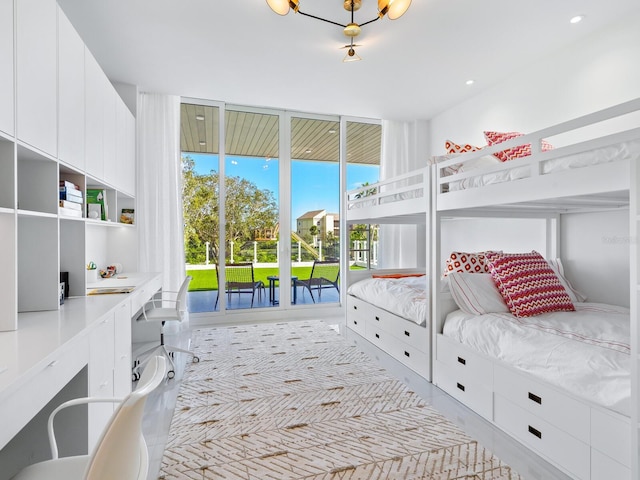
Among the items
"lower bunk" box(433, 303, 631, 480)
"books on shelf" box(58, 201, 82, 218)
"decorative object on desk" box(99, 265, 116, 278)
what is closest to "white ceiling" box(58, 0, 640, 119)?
"books on shelf" box(58, 201, 82, 218)

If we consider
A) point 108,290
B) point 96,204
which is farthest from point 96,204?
point 108,290

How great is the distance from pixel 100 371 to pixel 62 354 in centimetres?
49

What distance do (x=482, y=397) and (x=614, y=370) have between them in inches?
32.0

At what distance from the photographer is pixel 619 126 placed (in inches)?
105

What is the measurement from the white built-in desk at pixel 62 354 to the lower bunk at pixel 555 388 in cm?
204

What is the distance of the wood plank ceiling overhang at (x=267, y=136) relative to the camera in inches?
178

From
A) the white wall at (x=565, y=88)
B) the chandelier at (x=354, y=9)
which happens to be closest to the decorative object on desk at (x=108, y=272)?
the chandelier at (x=354, y=9)

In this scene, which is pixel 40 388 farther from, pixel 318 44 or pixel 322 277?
pixel 322 277

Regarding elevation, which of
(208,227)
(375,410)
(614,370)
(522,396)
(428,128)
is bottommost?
(375,410)

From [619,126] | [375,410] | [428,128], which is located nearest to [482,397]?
[375,410]

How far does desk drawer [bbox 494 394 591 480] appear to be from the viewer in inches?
62.4

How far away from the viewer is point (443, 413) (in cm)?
226

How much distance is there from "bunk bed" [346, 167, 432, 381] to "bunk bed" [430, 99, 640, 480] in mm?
152

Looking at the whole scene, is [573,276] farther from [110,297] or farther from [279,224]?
[110,297]
